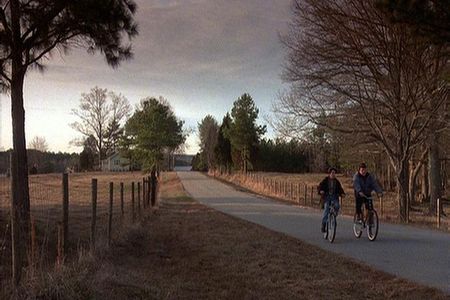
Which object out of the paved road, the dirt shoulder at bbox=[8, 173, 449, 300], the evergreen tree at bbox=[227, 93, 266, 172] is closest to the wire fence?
the dirt shoulder at bbox=[8, 173, 449, 300]

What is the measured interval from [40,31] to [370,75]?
14693 millimetres

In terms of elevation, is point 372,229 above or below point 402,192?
below

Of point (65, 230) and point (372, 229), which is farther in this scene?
point (372, 229)

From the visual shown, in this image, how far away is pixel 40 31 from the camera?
1357 cm

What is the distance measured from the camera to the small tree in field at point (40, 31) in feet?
43.1

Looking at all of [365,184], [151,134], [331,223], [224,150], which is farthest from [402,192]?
[224,150]

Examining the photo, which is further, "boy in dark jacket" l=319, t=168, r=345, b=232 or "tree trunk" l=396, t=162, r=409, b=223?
"tree trunk" l=396, t=162, r=409, b=223

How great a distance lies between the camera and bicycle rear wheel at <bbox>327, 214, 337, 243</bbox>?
13312 millimetres

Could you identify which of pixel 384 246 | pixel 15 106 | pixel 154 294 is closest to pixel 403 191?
pixel 384 246

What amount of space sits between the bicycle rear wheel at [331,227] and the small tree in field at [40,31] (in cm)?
677

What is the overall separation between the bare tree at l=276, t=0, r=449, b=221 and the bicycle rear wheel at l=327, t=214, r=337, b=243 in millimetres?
8917

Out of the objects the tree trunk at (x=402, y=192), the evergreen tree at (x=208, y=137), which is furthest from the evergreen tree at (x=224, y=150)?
the tree trunk at (x=402, y=192)

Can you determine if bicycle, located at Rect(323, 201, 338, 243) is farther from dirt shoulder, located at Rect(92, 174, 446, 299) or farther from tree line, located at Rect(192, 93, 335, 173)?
tree line, located at Rect(192, 93, 335, 173)

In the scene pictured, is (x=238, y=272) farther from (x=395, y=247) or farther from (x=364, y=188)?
(x=364, y=188)
